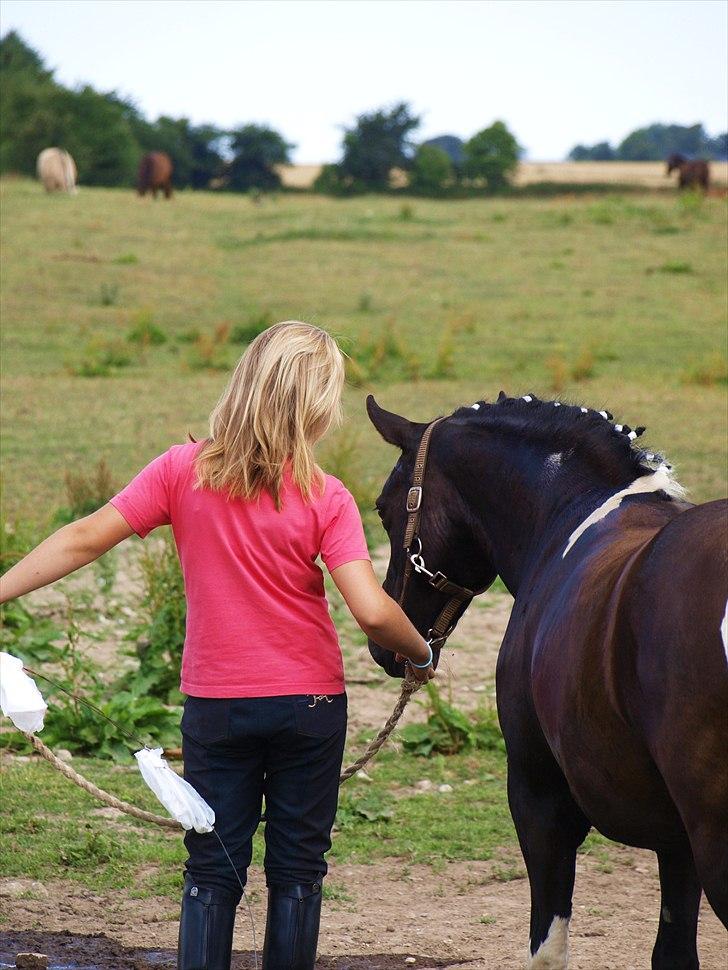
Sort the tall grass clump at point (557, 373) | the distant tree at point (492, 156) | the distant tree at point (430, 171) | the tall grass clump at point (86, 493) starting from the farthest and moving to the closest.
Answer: the distant tree at point (492, 156)
the distant tree at point (430, 171)
the tall grass clump at point (557, 373)
the tall grass clump at point (86, 493)

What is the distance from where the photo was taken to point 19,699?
8.71 ft

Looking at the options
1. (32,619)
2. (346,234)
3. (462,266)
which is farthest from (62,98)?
(32,619)

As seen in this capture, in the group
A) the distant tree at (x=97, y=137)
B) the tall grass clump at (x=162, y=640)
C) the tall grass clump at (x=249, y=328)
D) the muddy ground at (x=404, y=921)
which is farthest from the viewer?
the distant tree at (x=97, y=137)

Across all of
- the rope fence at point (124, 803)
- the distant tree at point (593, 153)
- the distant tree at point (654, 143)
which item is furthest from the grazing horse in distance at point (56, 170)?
the distant tree at point (593, 153)

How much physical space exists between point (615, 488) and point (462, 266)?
17225 mm

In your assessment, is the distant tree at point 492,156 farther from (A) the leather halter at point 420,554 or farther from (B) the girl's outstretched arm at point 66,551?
→ (B) the girl's outstretched arm at point 66,551

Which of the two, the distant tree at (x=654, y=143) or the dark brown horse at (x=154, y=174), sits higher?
the distant tree at (x=654, y=143)

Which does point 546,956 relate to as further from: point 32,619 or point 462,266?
point 462,266

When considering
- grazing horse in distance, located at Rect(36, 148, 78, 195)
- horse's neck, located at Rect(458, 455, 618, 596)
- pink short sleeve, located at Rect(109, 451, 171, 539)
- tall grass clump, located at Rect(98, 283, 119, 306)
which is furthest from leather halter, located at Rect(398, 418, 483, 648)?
grazing horse in distance, located at Rect(36, 148, 78, 195)

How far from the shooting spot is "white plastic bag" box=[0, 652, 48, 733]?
2650 millimetres

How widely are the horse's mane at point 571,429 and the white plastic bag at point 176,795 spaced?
1184 mm

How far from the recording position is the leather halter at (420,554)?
3.21m

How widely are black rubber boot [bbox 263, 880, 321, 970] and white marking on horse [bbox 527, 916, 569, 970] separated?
0.53 m

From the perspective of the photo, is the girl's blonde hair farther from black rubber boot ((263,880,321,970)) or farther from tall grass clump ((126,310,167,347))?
tall grass clump ((126,310,167,347))
